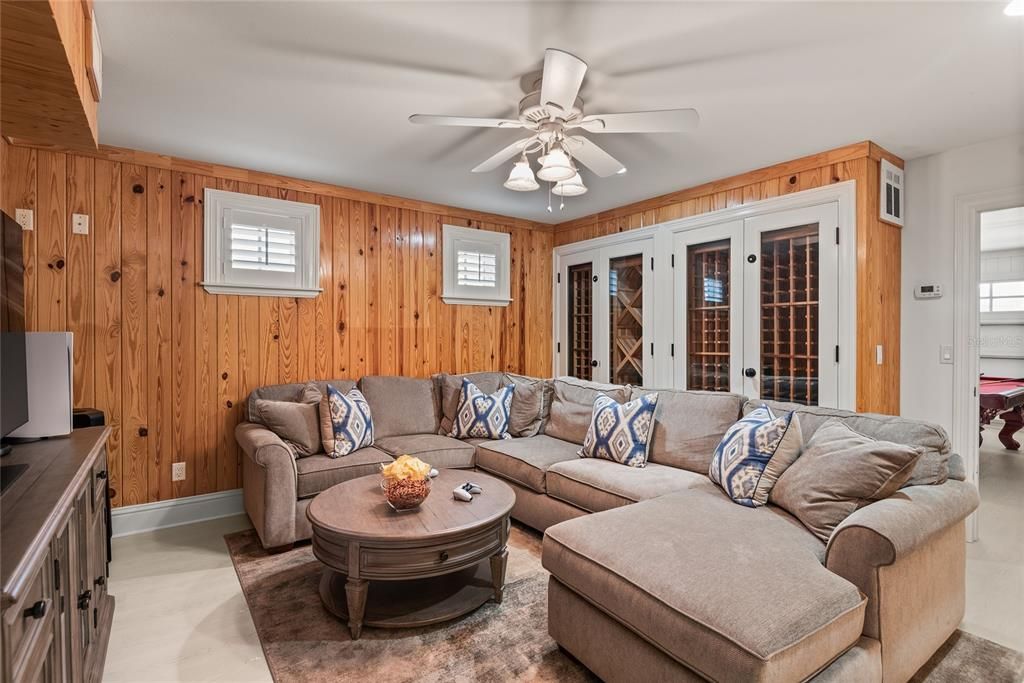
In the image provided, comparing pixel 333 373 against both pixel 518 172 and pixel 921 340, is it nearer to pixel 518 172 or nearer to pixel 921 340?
pixel 518 172

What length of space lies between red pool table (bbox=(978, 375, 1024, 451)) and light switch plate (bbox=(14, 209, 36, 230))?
5995 millimetres

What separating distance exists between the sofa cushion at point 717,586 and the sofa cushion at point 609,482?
0.47 metres

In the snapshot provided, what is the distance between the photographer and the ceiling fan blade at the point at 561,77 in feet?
5.84

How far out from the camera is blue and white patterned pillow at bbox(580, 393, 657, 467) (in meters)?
3.03

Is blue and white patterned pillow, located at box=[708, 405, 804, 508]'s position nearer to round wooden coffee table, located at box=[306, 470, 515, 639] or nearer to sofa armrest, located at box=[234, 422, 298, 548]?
round wooden coffee table, located at box=[306, 470, 515, 639]

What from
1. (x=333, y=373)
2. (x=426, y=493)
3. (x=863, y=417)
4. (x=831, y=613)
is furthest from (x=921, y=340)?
(x=333, y=373)

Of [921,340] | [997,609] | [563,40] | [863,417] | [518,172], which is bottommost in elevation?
[997,609]

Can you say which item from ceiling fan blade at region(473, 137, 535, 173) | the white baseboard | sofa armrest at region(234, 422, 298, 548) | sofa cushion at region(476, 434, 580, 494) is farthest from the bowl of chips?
the white baseboard

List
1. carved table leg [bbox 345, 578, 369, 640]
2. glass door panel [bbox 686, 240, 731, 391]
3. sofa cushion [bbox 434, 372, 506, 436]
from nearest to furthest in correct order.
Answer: carved table leg [bbox 345, 578, 369, 640]
glass door panel [bbox 686, 240, 731, 391]
sofa cushion [bbox 434, 372, 506, 436]

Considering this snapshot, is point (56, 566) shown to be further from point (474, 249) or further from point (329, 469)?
point (474, 249)

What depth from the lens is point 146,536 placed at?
3268 mm

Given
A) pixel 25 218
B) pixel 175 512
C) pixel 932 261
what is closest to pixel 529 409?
pixel 175 512

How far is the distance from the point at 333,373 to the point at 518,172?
7.82 ft

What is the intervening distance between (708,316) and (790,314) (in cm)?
62
